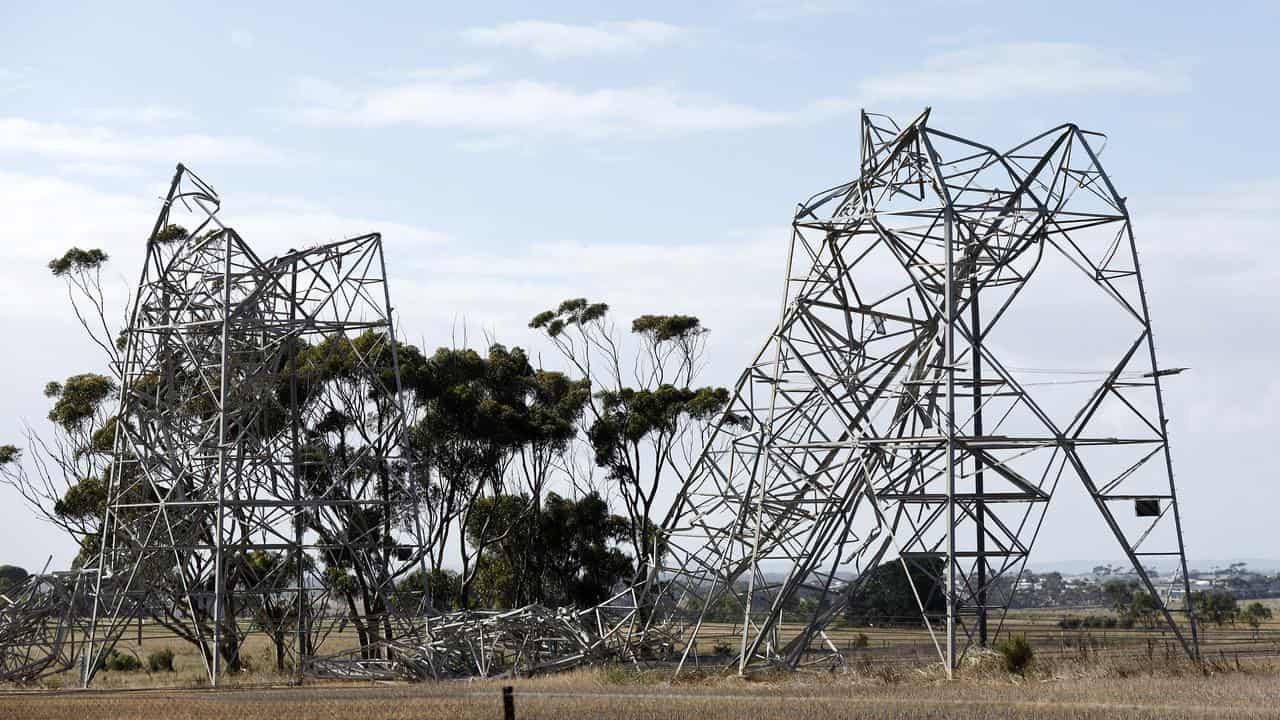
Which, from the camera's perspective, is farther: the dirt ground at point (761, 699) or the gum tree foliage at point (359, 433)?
the gum tree foliage at point (359, 433)

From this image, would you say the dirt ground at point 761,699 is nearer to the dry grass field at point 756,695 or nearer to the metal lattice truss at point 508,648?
the dry grass field at point 756,695

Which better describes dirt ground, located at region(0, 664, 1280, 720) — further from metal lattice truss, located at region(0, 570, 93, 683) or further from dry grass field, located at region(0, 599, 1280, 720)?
metal lattice truss, located at region(0, 570, 93, 683)

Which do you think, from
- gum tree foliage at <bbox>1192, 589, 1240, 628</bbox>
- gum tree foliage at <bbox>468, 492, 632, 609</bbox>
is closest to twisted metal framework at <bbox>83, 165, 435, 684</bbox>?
gum tree foliage at <bbox>468, 492, 632, 609</bbox>

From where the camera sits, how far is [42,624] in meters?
37.1

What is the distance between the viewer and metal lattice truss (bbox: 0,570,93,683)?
36.1 metres

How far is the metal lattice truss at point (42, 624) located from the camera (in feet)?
118

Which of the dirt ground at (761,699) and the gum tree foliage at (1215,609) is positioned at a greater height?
the gum tree foliage at (1215,609)

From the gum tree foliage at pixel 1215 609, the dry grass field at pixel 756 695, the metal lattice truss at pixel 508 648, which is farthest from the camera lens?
the gum tree foliage at pixel 1215 609

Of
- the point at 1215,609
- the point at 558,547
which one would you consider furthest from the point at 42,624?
the point at 1215,609

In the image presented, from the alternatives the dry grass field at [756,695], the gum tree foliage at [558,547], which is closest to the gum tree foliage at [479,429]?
the gum tree foliage at [558,547]

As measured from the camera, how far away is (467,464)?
57.9 metres

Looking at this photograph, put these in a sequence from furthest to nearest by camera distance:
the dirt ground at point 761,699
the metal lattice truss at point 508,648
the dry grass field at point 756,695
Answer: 1. the metal lattice truss at point 508,648
2. the dry grass field at point 756,695
3. the dirt ground at point 761,699

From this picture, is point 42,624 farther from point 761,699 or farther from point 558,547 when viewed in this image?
point 558,547

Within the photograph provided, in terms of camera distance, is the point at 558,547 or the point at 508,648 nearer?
the point at 508,648
